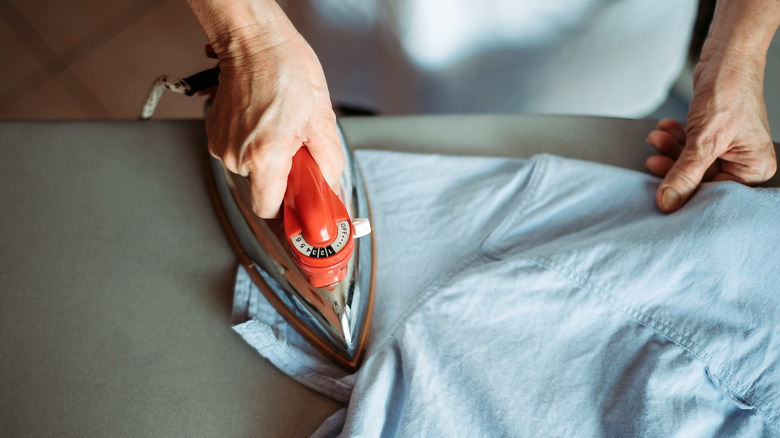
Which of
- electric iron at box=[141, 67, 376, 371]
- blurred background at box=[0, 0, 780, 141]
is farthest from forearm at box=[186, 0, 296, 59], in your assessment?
blurred background at box=[0, 0, 780, 141]

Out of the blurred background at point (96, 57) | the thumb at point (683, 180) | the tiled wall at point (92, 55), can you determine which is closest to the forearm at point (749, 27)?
the thumb at point (683, 180)

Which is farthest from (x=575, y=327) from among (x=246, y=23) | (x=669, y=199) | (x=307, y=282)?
(x=246, y=23)

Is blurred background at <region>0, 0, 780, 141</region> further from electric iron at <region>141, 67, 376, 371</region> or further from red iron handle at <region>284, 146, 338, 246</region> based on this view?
red iron handle at <region>284, 146, 338, 246</region>

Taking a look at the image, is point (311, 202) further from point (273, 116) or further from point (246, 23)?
point (246, 23)

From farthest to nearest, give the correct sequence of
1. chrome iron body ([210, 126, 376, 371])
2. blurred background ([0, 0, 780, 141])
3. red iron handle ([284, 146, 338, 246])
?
blurred background ([0, 0, 780, 141]) < chrome iron body ([210, 126, 376, 371]) < red iron handle ([284, 146, 338, 246])

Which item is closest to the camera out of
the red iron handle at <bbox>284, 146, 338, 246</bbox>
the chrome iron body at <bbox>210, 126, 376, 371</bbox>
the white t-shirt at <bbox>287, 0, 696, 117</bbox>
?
the red iron handle at <bbox>284, 146, 338, 246</bbox>

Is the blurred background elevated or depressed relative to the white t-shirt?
elevated

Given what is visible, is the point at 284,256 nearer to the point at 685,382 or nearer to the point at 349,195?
the point at 349,195

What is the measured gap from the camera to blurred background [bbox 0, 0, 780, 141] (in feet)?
5.14

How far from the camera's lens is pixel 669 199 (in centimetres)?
77

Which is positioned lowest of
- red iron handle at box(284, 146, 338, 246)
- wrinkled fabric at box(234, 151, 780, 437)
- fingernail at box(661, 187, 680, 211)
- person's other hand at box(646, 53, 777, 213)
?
wrinkled fabric at box(234, 151, 780, 437)

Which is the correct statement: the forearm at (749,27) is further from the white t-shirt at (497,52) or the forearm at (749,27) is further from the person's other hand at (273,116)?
the person's other hand at (273,116)

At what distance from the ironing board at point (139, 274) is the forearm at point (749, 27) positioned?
0.65 ft

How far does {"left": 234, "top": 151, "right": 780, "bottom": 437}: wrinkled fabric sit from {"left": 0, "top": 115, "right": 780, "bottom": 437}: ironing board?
0.22ft
